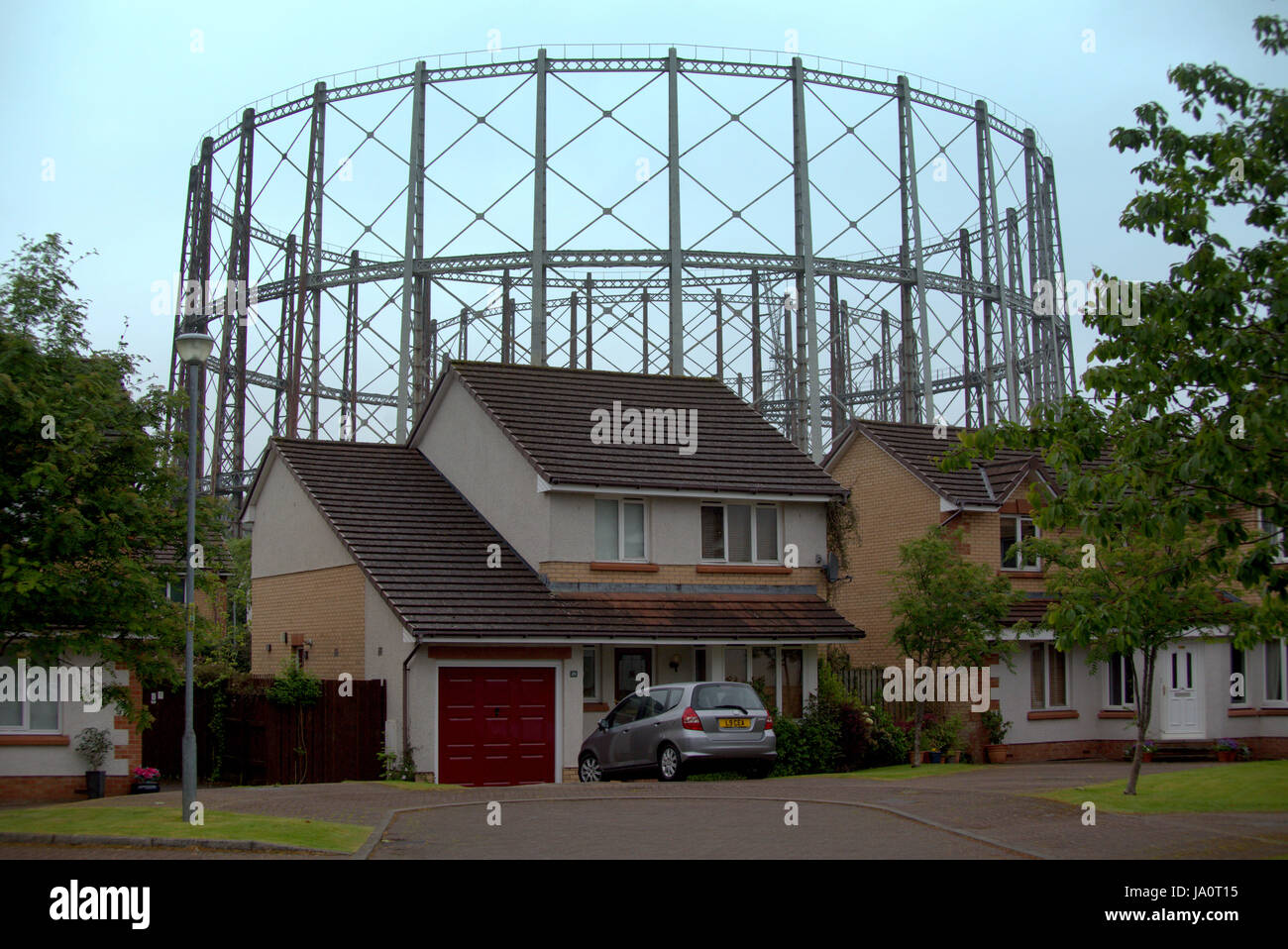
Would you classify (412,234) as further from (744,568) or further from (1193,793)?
(1193,793)

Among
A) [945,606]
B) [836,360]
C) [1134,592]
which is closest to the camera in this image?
[1134,592]

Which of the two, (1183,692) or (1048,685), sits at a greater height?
(1048,685)

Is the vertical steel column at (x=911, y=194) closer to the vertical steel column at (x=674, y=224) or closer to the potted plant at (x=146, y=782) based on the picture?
the vertical steel column at (x=674, y=224)

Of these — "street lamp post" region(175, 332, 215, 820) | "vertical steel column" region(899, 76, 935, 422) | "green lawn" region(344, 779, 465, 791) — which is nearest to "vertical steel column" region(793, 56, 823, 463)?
"vertical steel column" region(899, 76, 935, 422)

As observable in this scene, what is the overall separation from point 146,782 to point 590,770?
298 inches

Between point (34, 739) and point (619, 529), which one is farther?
point (619, 529)

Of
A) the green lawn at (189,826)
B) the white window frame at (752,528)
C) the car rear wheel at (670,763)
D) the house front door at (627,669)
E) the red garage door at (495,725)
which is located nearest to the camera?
the green lawn at (189,826)

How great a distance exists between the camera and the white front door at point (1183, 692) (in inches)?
1254

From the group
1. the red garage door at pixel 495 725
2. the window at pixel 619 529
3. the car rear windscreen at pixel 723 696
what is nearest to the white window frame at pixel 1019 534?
the window at pixel 619 529

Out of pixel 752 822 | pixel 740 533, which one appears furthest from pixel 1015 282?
pixel 752 822

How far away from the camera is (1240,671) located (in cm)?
3297

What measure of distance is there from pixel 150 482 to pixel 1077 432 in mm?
10495

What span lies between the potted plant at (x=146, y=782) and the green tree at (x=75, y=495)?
775 cm
